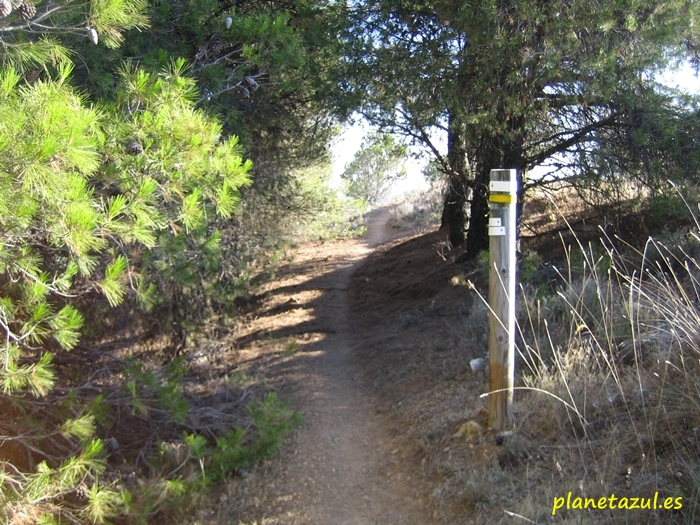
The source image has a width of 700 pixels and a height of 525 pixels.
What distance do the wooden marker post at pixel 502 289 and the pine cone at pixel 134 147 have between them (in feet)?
8.31

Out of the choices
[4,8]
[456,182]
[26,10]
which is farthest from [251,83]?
[456,182]

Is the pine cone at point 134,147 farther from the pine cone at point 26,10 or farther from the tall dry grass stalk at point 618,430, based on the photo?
→ the tall dry grass stalk at point 618,430

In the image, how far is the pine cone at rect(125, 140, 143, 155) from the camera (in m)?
4.43

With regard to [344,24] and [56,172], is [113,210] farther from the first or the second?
[344,24]

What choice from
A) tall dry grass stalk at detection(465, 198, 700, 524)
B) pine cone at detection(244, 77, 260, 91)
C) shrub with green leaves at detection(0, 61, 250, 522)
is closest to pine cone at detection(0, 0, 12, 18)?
shrub with green leaves at detection(0, 61, 250, 522)

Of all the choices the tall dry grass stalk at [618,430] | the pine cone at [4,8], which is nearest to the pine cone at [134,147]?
the pine cone at [4,8]

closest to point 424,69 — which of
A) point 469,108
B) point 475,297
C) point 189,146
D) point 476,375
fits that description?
point 469,108

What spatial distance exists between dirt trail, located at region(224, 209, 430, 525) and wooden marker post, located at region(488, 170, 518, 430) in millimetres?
1017

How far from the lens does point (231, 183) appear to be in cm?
474

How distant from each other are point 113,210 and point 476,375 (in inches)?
162

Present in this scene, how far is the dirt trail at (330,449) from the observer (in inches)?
209

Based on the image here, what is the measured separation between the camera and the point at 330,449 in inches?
262

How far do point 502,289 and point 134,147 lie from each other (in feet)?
9.29

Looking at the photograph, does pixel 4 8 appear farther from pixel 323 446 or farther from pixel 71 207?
pixel 323 446
